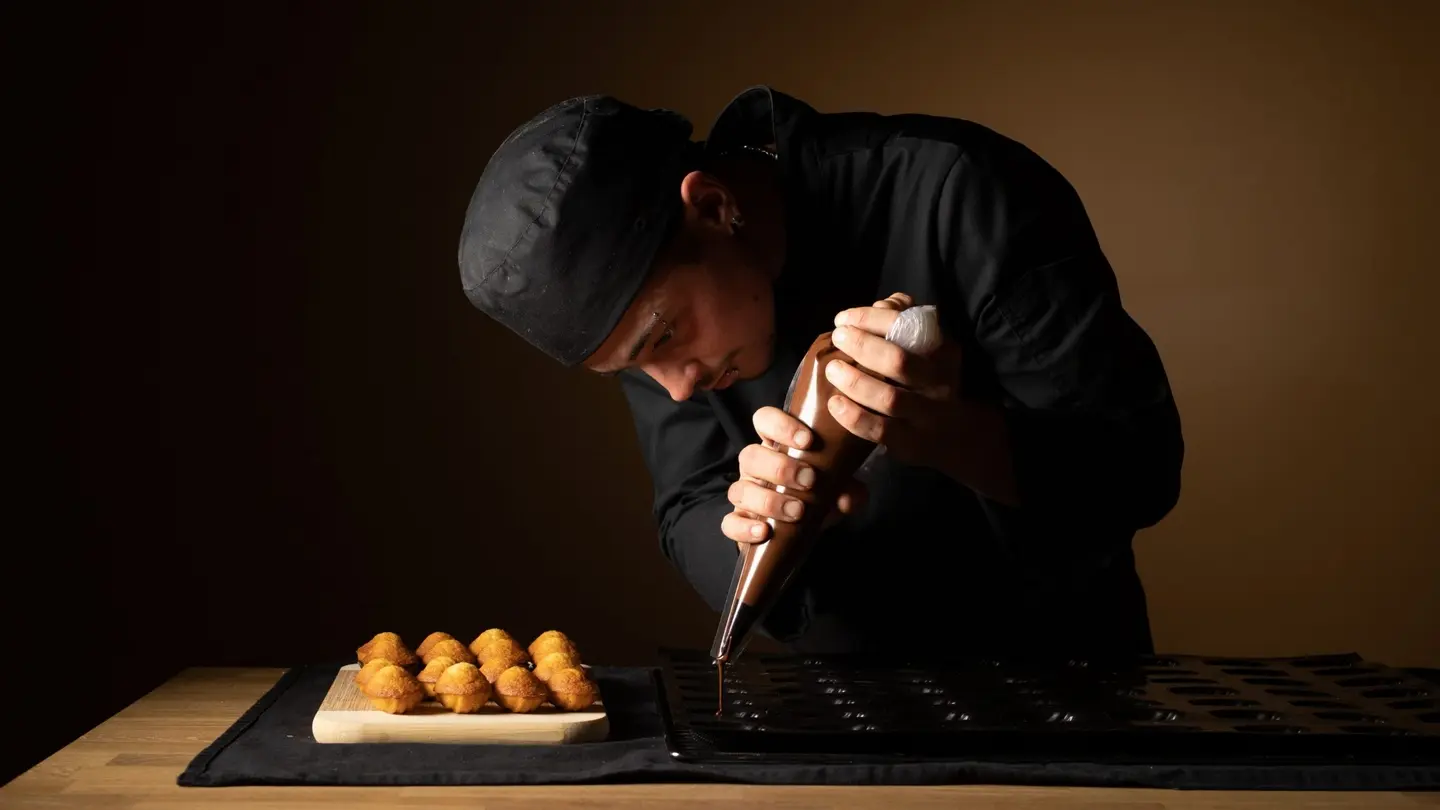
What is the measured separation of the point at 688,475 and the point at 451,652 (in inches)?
20.8

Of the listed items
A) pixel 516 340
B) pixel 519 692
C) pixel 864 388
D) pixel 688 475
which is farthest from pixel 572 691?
pixel 516 340

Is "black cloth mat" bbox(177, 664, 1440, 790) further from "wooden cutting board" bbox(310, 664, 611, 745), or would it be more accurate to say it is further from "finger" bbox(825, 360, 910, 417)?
"finger" bbox(825, 360, 910, 417)

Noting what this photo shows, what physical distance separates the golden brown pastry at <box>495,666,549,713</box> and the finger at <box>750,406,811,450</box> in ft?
1.03

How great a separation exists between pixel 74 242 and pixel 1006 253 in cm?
242

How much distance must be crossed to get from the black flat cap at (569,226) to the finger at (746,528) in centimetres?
22

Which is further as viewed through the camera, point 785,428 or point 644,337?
point 644,337

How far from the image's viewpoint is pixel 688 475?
1.95 metres

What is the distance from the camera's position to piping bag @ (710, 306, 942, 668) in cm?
130

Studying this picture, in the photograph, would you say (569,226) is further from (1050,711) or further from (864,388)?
(1050,711)

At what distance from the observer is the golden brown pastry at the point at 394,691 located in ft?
4.41

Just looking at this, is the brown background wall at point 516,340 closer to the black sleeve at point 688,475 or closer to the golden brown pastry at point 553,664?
the black sleeve at point 688,475

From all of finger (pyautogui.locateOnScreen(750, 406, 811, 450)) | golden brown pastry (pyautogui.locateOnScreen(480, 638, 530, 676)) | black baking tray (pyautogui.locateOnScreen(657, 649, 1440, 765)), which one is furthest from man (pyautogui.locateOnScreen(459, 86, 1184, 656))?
golden brown pastry (pyautogui.locateOnScreen(480, 638, 530, 676))

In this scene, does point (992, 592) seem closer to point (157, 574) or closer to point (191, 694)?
point (191, 694)

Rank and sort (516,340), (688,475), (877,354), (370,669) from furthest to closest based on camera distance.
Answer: (516,340) → (688,475) → (370,669) → (877,354)
